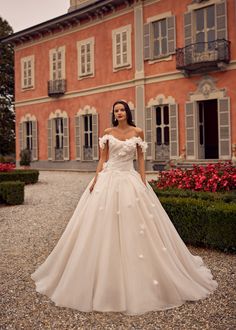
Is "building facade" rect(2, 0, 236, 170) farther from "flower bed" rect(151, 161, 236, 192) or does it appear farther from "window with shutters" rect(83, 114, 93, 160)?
"flower bed" rect(151, 161, 236, 192)

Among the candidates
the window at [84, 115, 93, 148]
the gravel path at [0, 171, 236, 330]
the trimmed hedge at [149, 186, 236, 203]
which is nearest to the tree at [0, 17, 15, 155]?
the window at [84, 115, 93, 148]

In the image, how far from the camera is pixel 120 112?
135 inches

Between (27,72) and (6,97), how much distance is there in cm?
912

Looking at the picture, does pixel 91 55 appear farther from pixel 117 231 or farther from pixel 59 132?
pixel 117 231

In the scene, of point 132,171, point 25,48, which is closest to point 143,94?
point 25,48

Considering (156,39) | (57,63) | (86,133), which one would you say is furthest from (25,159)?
(156,39)

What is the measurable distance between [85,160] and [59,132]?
2.71m

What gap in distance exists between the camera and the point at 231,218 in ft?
14.3

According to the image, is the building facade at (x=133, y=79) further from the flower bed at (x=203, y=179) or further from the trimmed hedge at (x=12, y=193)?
the trimmed hedge at (x=12, y=193)

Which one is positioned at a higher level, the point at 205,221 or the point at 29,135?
the point at 29,135

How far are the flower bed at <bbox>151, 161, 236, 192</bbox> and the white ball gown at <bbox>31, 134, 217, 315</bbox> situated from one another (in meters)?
2.65

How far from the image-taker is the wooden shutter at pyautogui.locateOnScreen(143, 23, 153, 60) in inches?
597

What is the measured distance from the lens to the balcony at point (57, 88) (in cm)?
1881

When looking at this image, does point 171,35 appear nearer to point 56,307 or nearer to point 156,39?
point 156,39
